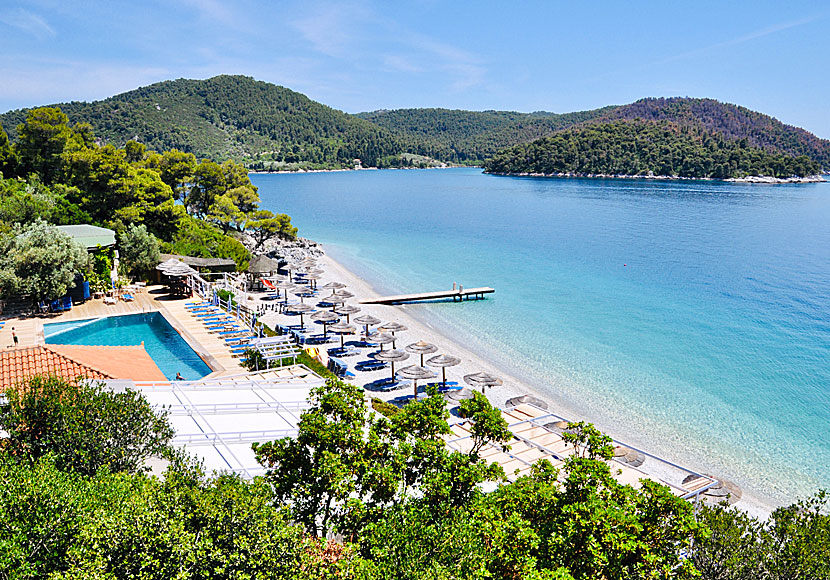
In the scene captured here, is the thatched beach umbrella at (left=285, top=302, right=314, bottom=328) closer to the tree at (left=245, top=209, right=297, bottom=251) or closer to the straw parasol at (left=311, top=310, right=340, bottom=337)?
the straw parasol at (left=311, top=310, right=340, bottom=337)

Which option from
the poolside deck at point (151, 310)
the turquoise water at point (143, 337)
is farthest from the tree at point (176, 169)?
the turquoise water at point (143, 337)

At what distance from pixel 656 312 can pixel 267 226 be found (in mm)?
31574

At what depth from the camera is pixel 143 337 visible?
23.3m

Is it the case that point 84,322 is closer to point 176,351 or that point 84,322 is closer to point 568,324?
point 176,351

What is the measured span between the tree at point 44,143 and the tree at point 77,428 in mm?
39507

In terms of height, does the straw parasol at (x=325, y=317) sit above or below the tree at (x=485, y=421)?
below

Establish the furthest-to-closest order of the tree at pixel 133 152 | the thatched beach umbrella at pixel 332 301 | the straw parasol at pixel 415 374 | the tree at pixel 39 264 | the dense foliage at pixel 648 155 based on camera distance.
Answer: the dense foliage at pixel 648 155 → the tree at pixel 133 152 → the thatched beach umbrella at pixel 332 301 → the tree at pixel 39 264 → the straw parasol at pixel 415 374

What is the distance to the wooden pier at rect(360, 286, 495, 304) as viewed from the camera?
113 feet

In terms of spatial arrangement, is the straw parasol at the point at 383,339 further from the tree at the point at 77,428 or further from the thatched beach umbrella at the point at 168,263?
the tree at the point at 77,428

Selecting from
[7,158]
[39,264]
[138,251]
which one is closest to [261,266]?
[138,251]

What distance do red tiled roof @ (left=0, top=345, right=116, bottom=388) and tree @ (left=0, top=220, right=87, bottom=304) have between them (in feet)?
41.0

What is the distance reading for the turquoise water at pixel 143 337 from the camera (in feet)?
67.1

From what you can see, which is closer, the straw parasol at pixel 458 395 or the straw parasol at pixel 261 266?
the straw parasol at pixel 458 395

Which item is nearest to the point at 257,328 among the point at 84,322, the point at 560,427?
the point at 84,322
